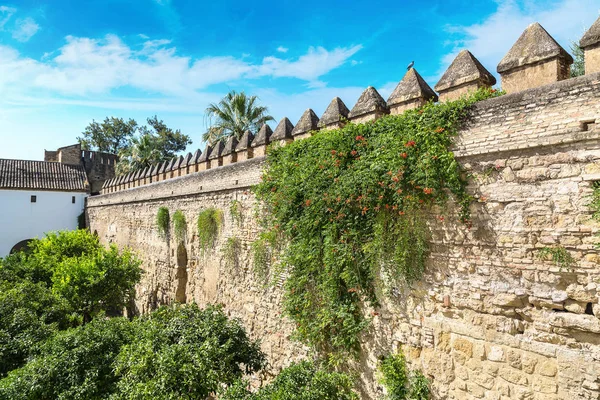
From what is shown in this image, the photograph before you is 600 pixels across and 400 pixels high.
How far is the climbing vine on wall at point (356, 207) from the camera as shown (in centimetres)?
404

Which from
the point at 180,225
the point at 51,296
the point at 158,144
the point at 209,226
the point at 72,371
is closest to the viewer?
the point at 72,371

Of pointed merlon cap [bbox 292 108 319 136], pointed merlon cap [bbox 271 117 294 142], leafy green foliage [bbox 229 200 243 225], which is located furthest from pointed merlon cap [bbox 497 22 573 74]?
leafy green foliage [bbox 229 200 243 225]

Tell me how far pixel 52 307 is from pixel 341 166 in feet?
26.6

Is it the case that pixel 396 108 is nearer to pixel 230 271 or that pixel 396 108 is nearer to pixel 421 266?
pixel 421 266

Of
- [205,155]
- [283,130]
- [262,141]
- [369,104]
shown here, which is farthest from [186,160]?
[369,104]

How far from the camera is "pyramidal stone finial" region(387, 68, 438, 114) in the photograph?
4477 mm

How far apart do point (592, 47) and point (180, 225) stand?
28.9ft

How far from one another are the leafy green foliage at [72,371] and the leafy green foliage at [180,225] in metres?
3.69

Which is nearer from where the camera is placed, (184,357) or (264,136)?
(184,357)

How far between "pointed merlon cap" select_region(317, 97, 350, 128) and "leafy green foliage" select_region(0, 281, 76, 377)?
6.38 meters

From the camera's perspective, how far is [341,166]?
4930 mm

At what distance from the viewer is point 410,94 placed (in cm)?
454

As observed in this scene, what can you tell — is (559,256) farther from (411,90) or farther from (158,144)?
(158,144)

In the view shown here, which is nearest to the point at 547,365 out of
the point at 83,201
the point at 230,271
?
the point at 230,271
